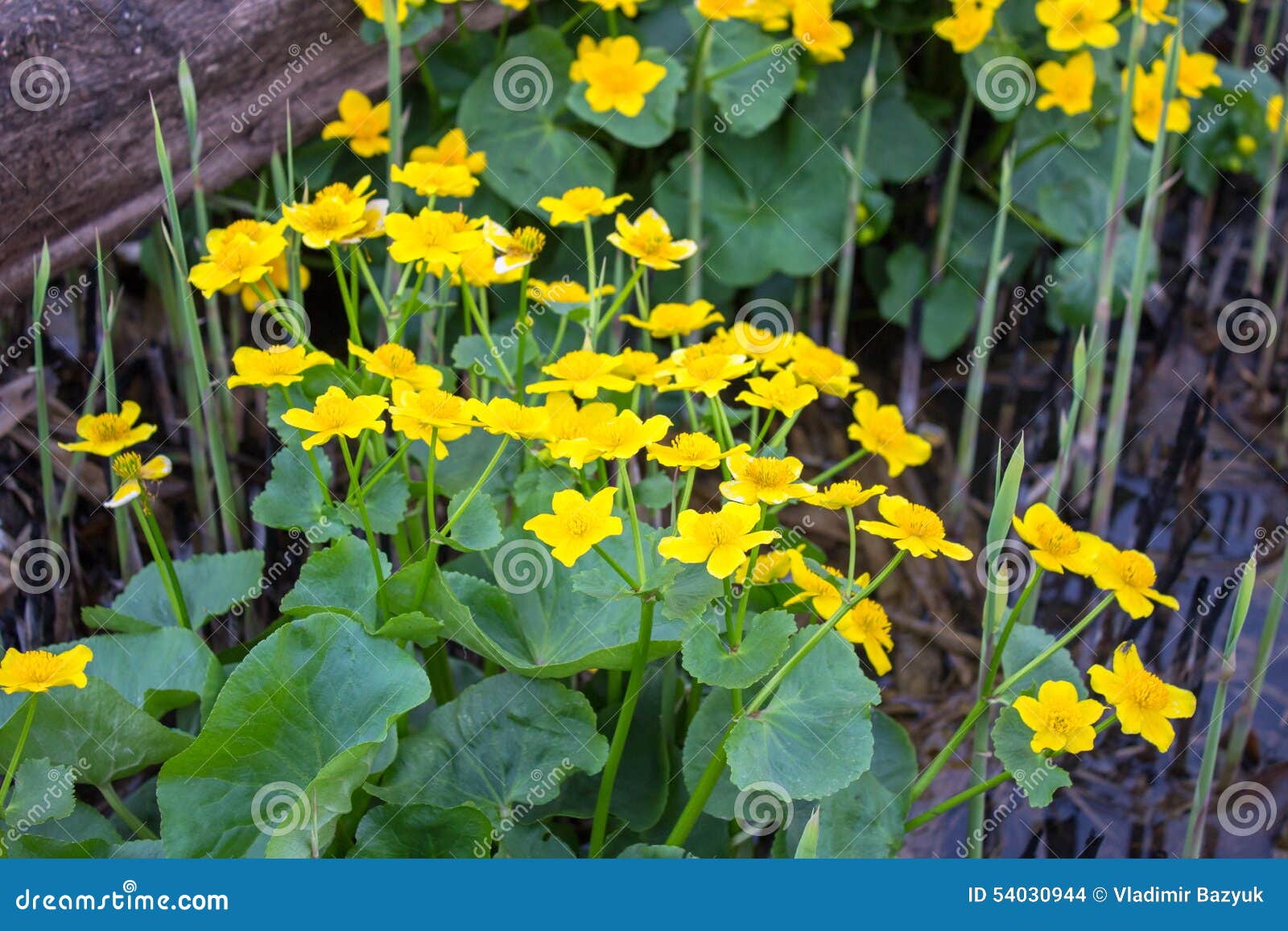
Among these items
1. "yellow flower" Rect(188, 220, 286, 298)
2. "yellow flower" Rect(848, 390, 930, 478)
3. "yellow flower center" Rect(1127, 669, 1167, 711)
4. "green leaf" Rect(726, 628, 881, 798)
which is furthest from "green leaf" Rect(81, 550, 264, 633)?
"yellow flower center" Rect(1127, 669, 1167, 711)

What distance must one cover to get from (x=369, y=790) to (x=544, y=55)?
61.7 inches

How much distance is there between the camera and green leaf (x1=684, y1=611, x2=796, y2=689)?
120 centimetres

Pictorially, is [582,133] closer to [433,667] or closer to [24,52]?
[24,52]

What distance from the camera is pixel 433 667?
5.09 feet

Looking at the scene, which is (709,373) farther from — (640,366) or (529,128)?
(529,128)

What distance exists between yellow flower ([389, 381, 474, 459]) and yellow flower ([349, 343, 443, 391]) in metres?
0.06

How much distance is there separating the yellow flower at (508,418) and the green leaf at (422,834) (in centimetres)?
42

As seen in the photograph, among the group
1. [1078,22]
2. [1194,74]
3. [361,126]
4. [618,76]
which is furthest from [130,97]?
[1194,74]

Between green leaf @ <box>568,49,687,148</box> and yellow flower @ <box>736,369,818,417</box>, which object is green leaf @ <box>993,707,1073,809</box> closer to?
yellow flower @ <box>736,369,818,417</box>

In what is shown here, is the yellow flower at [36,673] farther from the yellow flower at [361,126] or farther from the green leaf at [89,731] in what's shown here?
the yellow flower at [361,126]

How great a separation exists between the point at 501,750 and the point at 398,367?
471 millimetres

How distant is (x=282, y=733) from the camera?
130cm

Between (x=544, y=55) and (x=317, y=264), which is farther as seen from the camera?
(x=317, y=264)

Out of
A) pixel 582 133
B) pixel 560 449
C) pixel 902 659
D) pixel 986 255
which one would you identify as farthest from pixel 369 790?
pixel 986 255
